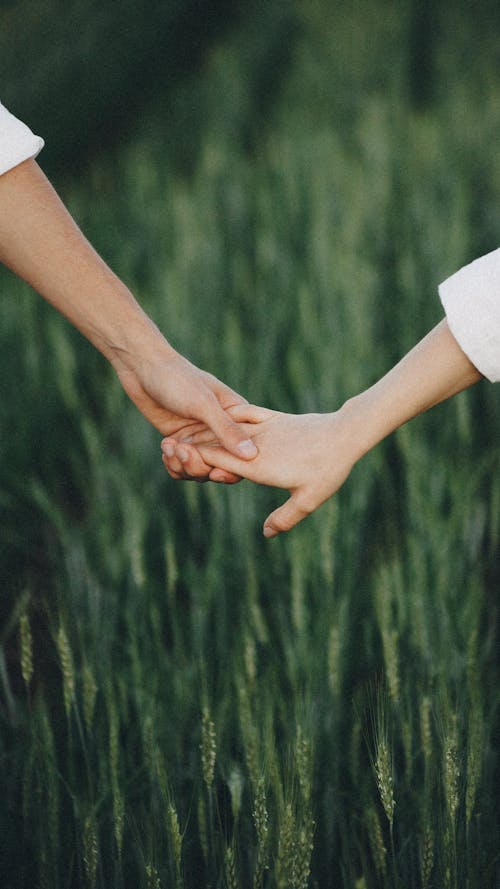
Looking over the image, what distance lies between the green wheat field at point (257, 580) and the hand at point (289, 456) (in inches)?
5.0

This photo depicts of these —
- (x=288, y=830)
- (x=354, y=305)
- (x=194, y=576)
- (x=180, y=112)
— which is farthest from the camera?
(x=180, y=112)

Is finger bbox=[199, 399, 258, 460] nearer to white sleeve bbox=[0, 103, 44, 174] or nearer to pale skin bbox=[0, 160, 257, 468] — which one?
pale skin bbox=[0, 160, 257, 468]

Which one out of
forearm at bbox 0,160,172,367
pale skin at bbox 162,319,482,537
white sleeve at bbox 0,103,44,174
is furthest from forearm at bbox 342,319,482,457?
white sleeve at bbox 0,103,44,174

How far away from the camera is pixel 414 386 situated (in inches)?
63.9

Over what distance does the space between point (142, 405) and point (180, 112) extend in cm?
352

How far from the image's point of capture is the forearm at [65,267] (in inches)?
66.8

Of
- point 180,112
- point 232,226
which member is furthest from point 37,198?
point 180,112

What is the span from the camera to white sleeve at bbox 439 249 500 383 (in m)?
1.48

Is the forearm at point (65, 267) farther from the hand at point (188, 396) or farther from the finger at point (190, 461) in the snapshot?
the finger at point (190, 461)

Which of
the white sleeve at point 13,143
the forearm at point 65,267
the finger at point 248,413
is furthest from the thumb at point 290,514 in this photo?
the white sleeve at point 13,143

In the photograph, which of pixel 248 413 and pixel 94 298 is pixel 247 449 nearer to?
pixel 248 413

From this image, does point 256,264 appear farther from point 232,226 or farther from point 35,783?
point 35,783

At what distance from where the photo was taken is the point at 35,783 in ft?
5.31

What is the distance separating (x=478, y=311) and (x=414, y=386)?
0.18 metres
